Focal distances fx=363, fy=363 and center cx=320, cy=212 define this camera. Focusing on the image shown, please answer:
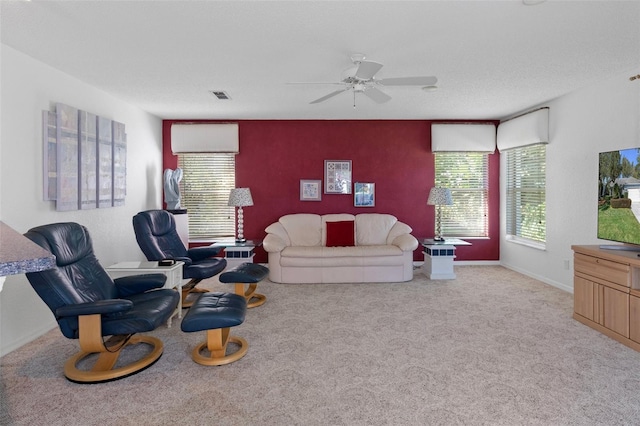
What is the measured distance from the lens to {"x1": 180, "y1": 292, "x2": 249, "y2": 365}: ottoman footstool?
2736mm

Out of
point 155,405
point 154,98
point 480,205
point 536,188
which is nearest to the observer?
point 155,405

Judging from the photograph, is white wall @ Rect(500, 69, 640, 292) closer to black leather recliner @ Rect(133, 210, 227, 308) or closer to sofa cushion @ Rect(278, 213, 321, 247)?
sofa cushion @ Rect(278, 213, 321, 247)

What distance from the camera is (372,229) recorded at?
6016 mm

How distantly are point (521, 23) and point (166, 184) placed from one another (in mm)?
5001

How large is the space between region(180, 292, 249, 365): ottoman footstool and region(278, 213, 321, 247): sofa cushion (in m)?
2.77

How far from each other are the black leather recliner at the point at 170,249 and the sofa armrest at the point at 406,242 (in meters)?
2.62

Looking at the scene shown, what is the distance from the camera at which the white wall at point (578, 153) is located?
395cm

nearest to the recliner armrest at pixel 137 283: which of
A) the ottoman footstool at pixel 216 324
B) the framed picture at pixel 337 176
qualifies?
the ottoman footstool at pixel 216 324

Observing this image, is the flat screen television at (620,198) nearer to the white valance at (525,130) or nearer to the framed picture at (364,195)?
the white valance at (525,130)

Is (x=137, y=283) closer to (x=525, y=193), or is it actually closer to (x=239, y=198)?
(x=239, y=198)

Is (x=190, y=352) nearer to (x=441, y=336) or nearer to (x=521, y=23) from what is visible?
(x=441, y=336)

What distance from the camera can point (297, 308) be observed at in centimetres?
423

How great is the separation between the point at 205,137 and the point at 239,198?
131 cm

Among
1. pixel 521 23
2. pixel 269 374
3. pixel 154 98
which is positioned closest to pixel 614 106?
pixel 521 23
